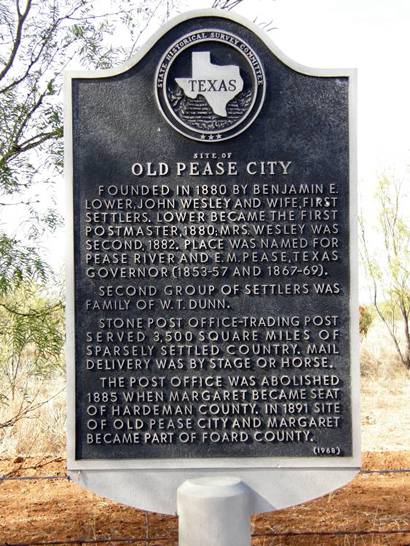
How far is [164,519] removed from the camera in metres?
7.36

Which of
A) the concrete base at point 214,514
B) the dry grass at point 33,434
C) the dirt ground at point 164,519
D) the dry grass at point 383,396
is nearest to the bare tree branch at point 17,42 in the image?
the dirt ground at point 164,519

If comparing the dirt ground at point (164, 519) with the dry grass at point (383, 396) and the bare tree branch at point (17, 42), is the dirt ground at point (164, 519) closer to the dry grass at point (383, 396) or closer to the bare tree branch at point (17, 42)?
the dry grass at point (383, 396)

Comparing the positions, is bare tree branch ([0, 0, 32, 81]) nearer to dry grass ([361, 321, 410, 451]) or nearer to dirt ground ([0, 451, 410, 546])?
dirt ground ([0, 451, 410, 546])

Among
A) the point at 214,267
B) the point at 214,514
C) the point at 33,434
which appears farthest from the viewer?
the point at 33,434

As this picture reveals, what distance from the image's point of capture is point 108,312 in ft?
15.6

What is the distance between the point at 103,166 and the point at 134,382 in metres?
1.36

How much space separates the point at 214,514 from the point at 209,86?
102 inches

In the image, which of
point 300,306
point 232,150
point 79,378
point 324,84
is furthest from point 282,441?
point 324,84

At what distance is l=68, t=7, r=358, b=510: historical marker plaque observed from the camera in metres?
4.73

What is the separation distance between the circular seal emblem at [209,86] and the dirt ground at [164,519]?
3176 millimetres

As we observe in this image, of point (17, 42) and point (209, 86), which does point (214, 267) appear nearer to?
point (209, 86)

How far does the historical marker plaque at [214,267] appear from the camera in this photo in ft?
15.5

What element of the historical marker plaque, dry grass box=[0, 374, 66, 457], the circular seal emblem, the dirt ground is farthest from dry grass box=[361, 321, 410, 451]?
the circular seal emblem

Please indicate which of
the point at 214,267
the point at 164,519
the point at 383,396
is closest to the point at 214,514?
the point at 214,267
